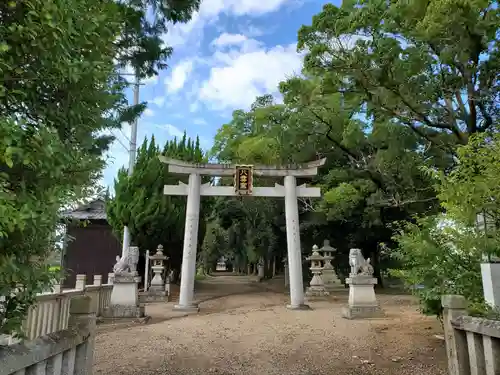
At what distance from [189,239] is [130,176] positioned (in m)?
5.95

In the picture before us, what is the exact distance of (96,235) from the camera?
18234 mm

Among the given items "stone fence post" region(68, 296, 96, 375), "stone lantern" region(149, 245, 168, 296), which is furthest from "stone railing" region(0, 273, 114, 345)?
"stone lantern" region(149, 245, 168, 296)

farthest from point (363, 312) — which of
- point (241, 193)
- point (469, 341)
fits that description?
point (469, 341)

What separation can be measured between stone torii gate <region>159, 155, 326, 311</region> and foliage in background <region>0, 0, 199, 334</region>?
9910 millimetres

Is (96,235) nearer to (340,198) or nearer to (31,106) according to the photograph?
(340,198)

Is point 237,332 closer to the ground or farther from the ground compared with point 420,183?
closer to the ground

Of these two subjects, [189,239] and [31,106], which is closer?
[31,106]

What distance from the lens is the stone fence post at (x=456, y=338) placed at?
3.37m

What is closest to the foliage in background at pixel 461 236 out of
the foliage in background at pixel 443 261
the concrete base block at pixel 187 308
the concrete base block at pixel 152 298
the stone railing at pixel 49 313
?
the foliage in background at pixel 443 261

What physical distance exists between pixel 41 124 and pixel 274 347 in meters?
5.61

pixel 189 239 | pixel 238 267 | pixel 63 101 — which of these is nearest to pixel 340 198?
pixel 189 239

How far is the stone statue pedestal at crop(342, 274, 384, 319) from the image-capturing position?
390 inches

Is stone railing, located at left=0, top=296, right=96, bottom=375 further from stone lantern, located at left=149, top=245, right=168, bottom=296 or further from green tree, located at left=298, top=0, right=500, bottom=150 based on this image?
stone lantern, located at left=149, top=245, right=168, bottom=296

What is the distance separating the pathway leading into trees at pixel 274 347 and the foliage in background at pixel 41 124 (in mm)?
3592
